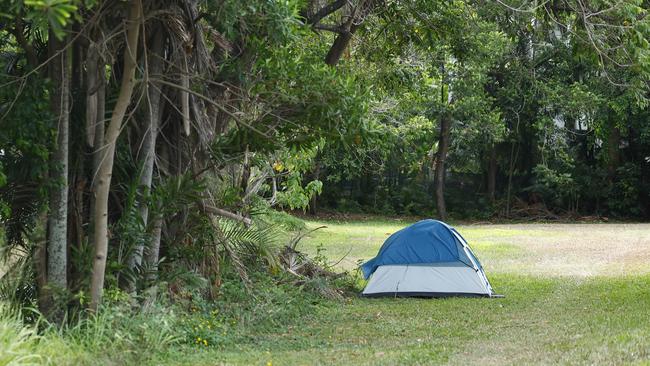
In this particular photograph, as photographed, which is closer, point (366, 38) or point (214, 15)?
point (214, 15)

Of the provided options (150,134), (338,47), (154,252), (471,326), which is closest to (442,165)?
(338,47)

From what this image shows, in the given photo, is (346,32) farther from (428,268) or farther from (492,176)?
(492,176)

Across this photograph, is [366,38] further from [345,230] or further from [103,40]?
[345,230]

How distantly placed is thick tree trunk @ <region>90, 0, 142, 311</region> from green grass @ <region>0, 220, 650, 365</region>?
98 centimetres

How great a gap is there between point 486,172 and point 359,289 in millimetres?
24675

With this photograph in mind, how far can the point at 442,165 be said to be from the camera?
35594 mm

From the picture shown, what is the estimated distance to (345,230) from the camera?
1159 inches

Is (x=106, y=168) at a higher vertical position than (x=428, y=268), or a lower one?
higher

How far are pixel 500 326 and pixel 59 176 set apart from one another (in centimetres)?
535

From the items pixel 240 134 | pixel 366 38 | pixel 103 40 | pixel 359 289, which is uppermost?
pixel 366 38

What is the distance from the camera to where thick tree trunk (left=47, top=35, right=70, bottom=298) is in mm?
8688

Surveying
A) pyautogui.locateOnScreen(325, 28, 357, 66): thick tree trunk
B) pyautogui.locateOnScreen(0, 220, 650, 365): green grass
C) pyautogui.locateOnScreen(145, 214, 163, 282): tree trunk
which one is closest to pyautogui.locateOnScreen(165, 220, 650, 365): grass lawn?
pyautogui.locateOnScreen(0, 220, 650, 365): green grass

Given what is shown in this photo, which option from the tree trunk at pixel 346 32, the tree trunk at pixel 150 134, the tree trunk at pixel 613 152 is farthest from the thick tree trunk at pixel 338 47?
the tree trunk at pixel 613 152

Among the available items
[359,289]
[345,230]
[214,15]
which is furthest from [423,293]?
[345,230]
